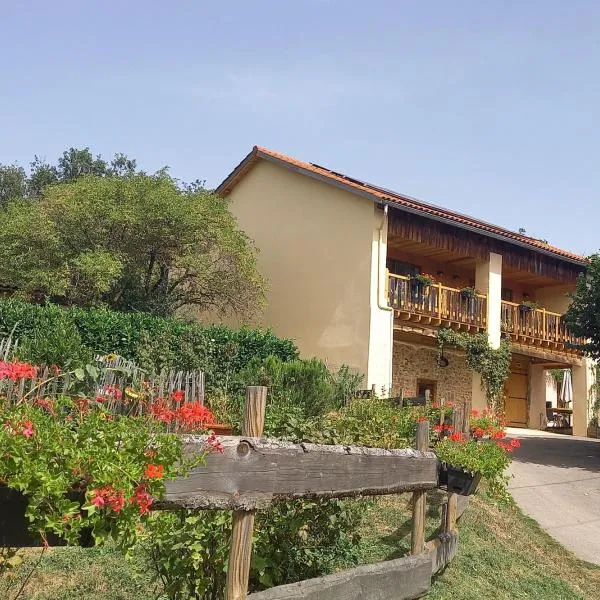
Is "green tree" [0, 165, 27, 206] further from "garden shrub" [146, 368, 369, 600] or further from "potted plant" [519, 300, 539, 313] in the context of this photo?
"garden shrub" [146, 368, 369, 600]

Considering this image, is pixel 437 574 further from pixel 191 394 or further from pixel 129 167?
pixel 129 167

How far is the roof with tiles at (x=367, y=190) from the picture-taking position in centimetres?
1708

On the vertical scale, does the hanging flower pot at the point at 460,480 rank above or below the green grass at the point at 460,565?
above

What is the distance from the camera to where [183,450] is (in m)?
2.44

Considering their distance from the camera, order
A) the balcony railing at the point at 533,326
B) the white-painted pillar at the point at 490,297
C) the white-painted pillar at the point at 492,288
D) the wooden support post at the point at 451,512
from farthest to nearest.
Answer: the balcony railing at the point at 533,326
the white-painted pillar at the point at 492,288
the white-painted pillar at the point at 490,297
the wooden support post at the point at 451,512

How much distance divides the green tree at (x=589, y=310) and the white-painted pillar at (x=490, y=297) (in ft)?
9.19

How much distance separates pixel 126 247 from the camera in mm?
16594

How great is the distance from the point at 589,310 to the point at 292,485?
1518cm

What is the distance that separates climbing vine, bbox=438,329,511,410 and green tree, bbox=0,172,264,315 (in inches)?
219

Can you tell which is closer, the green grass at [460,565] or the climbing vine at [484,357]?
the green grass at [460,565]

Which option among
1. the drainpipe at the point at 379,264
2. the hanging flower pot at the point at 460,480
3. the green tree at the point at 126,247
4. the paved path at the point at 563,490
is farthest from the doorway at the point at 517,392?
the hanging flower pot at the point at 460,480

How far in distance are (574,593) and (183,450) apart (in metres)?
5.82

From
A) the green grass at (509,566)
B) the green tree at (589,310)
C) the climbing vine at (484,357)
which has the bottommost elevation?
the green grass at (509,566)

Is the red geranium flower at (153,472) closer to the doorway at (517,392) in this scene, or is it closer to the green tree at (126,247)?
the green tree at (126,247)
